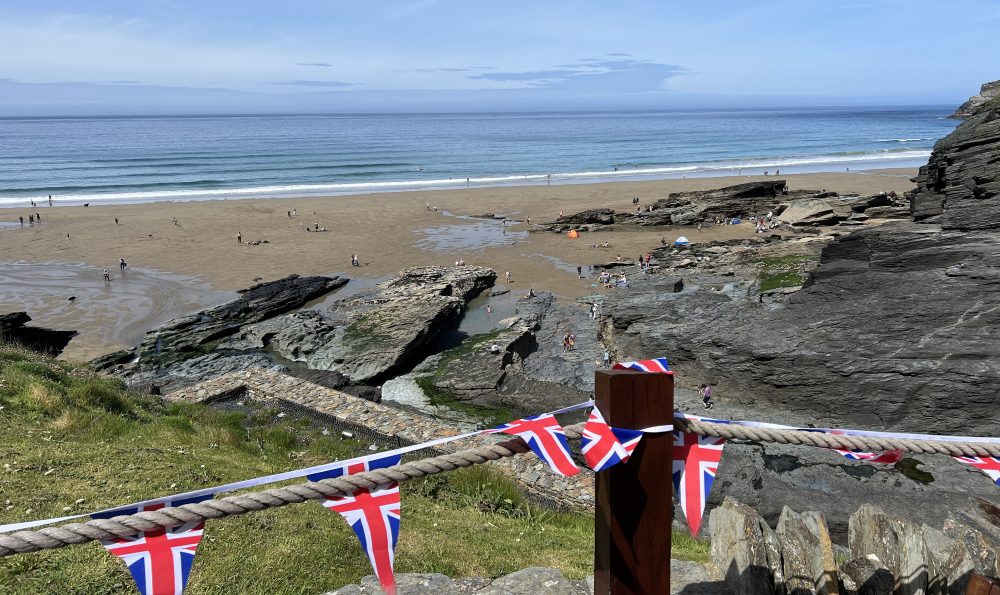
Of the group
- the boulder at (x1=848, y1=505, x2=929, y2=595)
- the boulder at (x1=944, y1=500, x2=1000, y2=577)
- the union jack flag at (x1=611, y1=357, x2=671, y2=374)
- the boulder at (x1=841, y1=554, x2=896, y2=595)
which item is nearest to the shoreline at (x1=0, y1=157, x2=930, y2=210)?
the boulder at (x1=848, y1=505, x2=929, y2=595)

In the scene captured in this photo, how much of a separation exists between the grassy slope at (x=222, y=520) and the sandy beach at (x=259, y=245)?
13.9 meters

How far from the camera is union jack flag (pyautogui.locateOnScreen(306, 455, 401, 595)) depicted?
8.08 feet

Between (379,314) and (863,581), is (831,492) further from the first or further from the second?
(379,314)

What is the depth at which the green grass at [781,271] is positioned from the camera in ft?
73.5

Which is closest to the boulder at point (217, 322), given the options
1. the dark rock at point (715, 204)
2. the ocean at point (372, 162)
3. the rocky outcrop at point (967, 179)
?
the dark rock at point (715, 204)

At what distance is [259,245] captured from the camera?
36406mm

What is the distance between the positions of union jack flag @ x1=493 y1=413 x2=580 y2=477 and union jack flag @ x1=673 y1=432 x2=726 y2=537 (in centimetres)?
45

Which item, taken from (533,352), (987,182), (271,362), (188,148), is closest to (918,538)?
(533,352)

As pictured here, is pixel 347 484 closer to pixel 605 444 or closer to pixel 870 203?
pixel 605 444

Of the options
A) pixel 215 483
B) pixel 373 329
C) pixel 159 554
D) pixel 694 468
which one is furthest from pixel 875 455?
pixel 373 329

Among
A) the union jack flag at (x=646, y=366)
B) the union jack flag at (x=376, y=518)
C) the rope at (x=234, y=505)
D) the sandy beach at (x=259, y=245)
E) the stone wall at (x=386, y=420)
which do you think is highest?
the union jack flag at (x=646, y=366)

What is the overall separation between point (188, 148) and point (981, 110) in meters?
103

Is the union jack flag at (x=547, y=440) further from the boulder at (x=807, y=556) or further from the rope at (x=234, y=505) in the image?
the boulder at (x=807, y=556)

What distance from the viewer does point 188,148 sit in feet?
316
